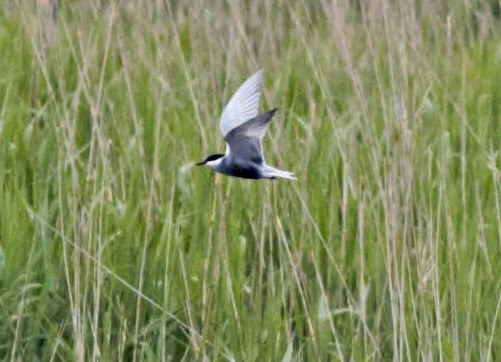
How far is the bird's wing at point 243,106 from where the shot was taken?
1.84 m

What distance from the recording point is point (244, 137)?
184 centimetres

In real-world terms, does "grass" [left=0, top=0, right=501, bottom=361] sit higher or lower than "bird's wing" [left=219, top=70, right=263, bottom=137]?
lower

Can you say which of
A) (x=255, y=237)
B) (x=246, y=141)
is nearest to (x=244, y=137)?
(x=246, y=141)

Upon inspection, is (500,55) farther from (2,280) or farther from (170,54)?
(2,280)

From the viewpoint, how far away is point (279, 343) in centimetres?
229

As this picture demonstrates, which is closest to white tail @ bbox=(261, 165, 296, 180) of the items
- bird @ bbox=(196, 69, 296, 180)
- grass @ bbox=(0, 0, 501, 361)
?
bird @ bbox=(196, 69, 296, 180)

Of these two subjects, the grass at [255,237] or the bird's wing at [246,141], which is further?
the grass at [255,237]

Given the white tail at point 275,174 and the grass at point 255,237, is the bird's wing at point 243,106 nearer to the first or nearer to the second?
the white tail at point 275,174

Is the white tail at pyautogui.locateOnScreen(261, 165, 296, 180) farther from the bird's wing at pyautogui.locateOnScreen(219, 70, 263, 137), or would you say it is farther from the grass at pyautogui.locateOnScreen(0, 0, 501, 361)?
the grass at pyautogui.locateOnScreen(0, 0, 501, 361)

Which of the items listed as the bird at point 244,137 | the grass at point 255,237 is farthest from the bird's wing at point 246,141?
the grass at point 255,237

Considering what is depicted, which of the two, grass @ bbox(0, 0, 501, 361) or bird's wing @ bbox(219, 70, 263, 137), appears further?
grass @ bbox(0, 0, 501, 361)

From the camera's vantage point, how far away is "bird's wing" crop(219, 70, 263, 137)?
6.03 ft

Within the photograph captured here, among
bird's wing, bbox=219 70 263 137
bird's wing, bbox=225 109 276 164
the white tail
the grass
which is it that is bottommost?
the grass

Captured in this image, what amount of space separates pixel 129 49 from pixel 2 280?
158cm
